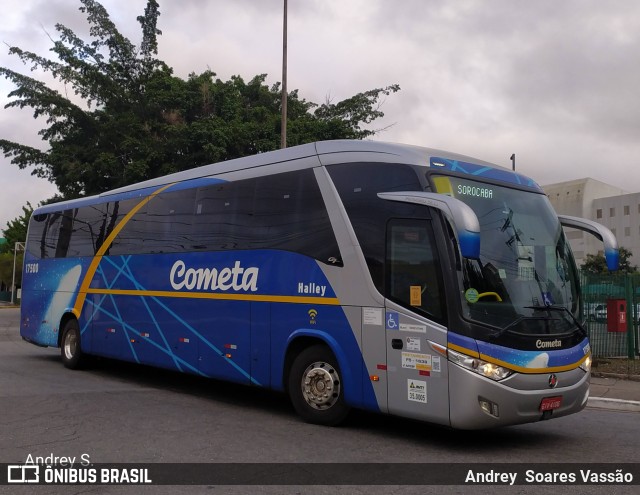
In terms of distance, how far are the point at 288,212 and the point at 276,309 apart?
1.30 meters

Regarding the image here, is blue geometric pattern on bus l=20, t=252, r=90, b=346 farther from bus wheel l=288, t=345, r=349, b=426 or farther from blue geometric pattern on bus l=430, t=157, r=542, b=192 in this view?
blue geometric pattern on bus l=430, t=157, r=542, b=192

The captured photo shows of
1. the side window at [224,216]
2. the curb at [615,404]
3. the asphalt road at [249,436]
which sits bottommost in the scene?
the curb at [615,404]

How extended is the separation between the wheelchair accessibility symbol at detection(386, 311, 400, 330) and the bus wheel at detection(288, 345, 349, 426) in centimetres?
98

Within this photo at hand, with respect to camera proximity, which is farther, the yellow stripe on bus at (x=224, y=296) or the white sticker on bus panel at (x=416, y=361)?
the yellow stripe on bus at (x=224, y=296)

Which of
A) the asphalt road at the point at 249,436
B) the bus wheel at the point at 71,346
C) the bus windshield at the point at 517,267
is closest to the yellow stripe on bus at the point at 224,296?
the bus wheel at the point at 71,346

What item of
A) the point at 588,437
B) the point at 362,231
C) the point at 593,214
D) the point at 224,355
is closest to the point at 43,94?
the point at 224,355

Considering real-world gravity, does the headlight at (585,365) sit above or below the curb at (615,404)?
above

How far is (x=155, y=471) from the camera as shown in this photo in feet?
18.7

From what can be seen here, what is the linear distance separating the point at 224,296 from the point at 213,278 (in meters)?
0.40

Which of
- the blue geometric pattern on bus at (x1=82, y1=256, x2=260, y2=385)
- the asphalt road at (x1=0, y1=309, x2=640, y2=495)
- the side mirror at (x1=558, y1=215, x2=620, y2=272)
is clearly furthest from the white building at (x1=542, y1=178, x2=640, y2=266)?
the asphalt road at (x1=0, y1=309, x2=640, y2=495)

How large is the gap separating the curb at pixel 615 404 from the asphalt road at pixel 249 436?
0.47 metres

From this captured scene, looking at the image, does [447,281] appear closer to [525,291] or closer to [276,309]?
[525,291]

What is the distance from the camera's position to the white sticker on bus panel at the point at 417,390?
21.8 feet

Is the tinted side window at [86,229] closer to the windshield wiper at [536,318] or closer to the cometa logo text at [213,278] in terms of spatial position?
the cometa logo text at [213,278]
